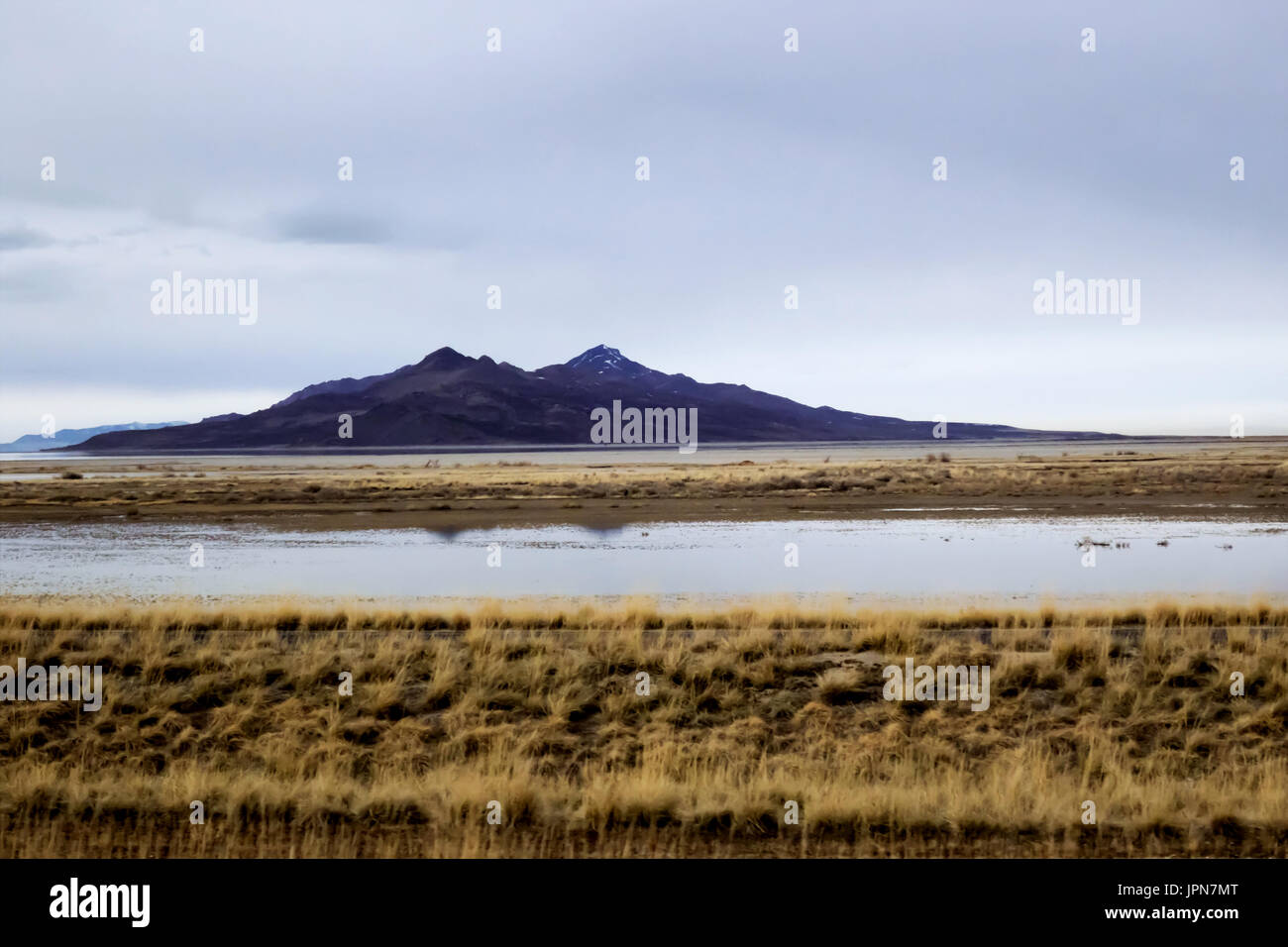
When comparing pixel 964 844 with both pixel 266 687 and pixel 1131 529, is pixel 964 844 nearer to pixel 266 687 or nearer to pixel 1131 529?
pixel 266 687

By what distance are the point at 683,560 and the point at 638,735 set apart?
42.0ft

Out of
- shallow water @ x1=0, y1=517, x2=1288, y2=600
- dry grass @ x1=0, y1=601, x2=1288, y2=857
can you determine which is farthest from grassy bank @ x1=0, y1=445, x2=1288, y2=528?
dry grass @ x1=0, y1=601, x2=1288, y2=857

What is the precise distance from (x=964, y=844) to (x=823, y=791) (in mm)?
1227

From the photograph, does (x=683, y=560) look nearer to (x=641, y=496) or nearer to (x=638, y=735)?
(x=638, y=735)

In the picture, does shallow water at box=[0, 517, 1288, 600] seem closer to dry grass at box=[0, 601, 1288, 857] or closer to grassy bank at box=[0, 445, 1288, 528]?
dry grass at box=[0, 601, 1288, 857]

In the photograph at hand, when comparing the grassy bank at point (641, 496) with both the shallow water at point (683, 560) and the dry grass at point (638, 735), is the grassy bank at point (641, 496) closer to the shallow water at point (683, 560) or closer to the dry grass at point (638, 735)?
the shallow water at point (683, 560)

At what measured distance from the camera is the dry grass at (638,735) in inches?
273

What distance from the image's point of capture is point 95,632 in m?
12.8

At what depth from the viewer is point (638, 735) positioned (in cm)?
963

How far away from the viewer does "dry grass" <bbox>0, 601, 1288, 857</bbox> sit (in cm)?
692

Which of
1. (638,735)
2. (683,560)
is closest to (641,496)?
(683,560)

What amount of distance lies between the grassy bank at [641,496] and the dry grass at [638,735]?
1985 centimetres


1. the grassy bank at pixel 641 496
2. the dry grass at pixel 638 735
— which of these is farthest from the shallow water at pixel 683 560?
the grassy bank at pixel 641 496

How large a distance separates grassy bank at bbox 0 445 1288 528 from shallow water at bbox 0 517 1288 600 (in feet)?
15.3
